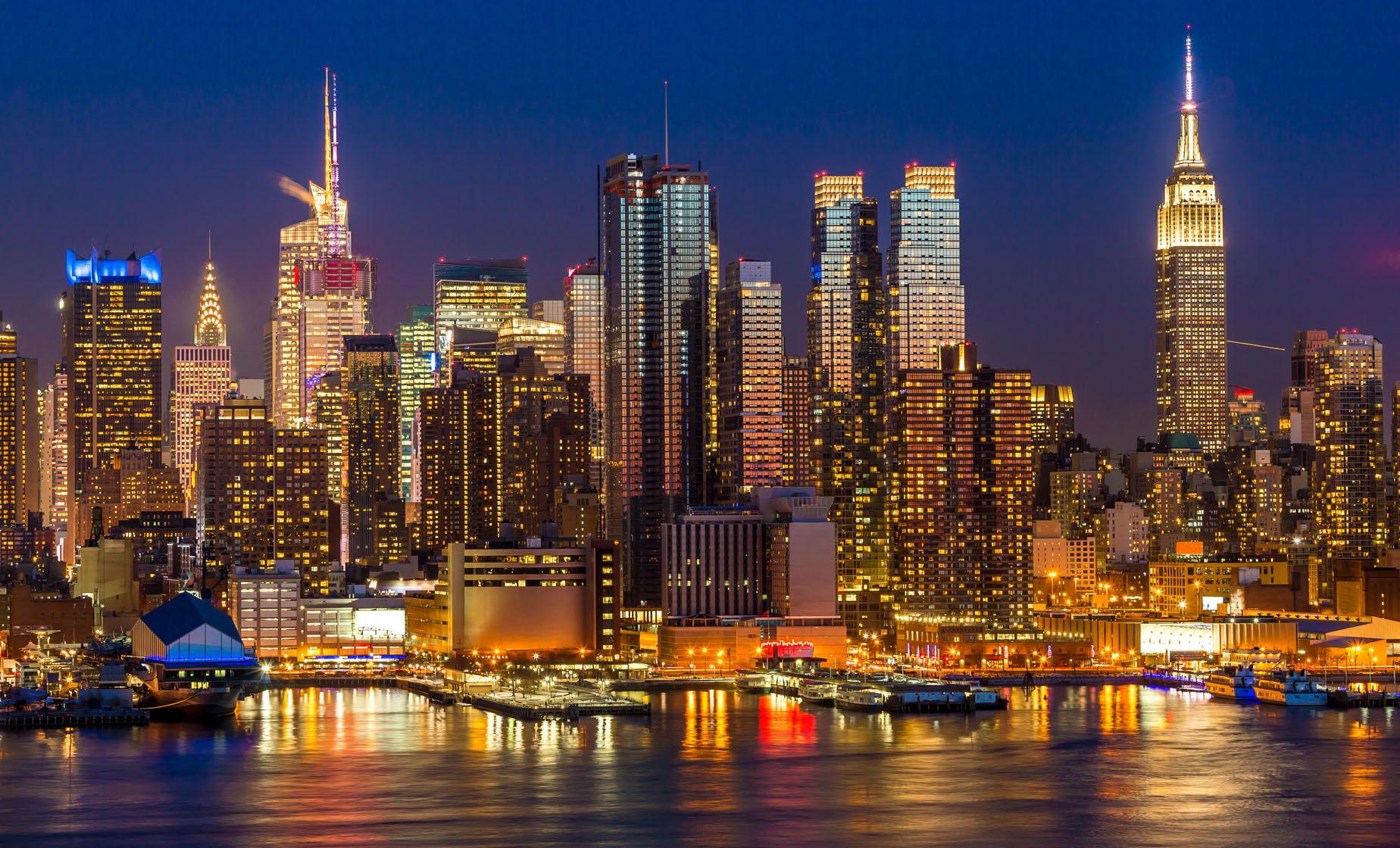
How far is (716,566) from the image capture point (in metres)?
165

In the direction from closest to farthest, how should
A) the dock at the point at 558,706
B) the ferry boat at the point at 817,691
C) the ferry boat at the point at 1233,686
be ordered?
1. the dock at the point at 558,706
2. the ferry boat at the point at 817,691
3. the ferry boat at the point at 1233,686

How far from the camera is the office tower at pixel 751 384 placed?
630 ft

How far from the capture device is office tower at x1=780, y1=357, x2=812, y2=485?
7510 inches

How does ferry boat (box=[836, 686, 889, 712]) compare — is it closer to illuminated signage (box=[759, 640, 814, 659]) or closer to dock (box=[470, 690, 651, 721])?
dock (box=[470, 690, 651, 721])

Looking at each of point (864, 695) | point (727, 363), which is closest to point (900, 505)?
point (727, 363)

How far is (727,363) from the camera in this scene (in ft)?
649

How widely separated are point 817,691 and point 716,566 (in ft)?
129

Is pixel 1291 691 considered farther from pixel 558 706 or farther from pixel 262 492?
pixel 262 492

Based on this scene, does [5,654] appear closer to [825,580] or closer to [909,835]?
[825,580]

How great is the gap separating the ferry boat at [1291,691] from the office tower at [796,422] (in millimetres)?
64425

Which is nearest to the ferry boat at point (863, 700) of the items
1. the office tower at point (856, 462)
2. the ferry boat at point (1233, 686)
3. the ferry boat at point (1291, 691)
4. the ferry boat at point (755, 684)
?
the ferry boat at point (755, 684)

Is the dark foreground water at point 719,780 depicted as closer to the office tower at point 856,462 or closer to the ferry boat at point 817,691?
the ferry boat at point 817,691

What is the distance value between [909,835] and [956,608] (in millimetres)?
98883

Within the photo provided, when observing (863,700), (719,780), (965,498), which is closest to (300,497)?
(965,498)
